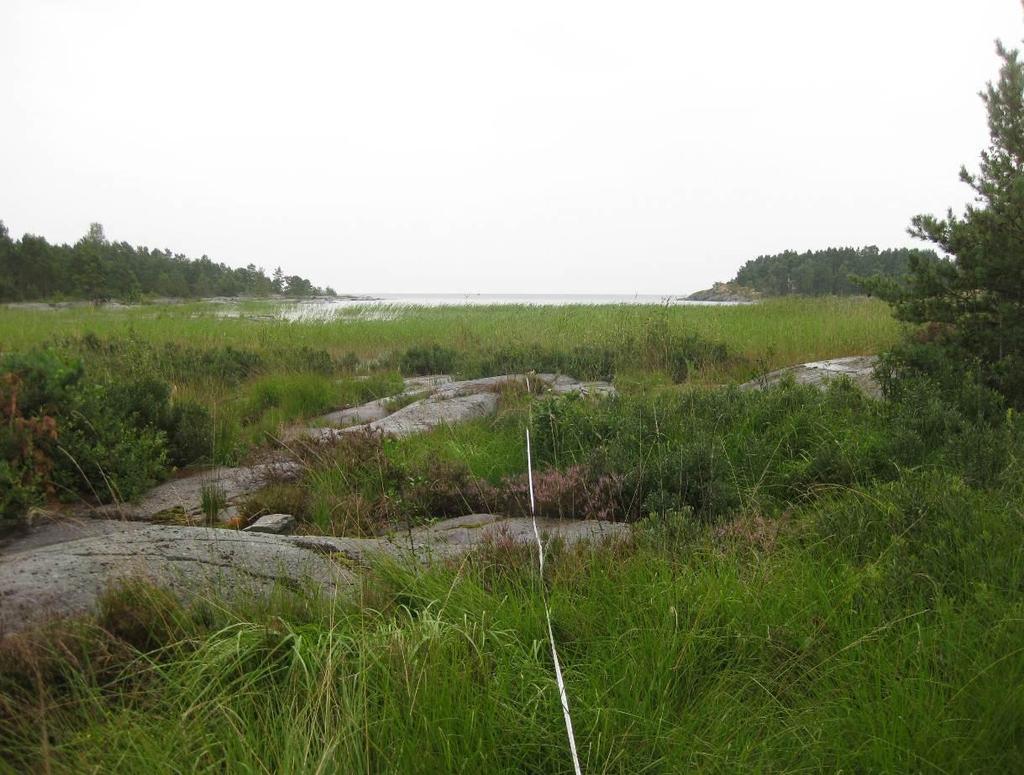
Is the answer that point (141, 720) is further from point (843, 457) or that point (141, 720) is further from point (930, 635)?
point (843, 457)

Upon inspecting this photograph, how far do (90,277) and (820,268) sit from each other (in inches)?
2247

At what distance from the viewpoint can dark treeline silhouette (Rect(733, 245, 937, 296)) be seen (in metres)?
42.5

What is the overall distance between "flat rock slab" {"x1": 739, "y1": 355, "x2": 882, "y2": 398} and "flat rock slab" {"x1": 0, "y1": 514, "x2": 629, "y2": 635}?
4.05m

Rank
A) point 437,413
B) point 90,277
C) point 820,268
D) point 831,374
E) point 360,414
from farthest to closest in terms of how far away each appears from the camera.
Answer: point 90,277 → point 820,268 → point 360,414 → point 831,374 → point 437,413

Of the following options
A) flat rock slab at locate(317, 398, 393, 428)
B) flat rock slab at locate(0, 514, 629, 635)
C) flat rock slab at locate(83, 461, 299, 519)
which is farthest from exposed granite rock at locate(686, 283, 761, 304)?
flat rock slab at locate(0, 514, 629, 635)

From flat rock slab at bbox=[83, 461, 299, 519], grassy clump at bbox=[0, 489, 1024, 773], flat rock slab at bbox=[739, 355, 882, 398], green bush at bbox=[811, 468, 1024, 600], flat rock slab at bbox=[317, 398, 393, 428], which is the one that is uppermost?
flat rock slab at bbox=[739, 355, 882, 398]

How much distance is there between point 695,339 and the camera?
11.4 metres

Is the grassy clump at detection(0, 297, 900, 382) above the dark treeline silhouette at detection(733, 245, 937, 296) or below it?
below

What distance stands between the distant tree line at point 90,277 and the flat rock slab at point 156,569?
46.7 meters

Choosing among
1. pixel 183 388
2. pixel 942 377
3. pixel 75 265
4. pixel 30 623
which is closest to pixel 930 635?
pixel 30 623

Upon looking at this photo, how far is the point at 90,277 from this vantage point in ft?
175

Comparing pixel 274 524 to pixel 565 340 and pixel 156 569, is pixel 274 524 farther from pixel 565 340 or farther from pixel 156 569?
pixel 565 340

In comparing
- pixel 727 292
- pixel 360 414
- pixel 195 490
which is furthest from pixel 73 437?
pixel 727 292

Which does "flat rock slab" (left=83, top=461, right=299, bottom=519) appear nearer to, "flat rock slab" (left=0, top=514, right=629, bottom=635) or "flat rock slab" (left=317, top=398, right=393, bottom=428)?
"flat rock slab" (left=0, top=514, right=629, bottom=635)
